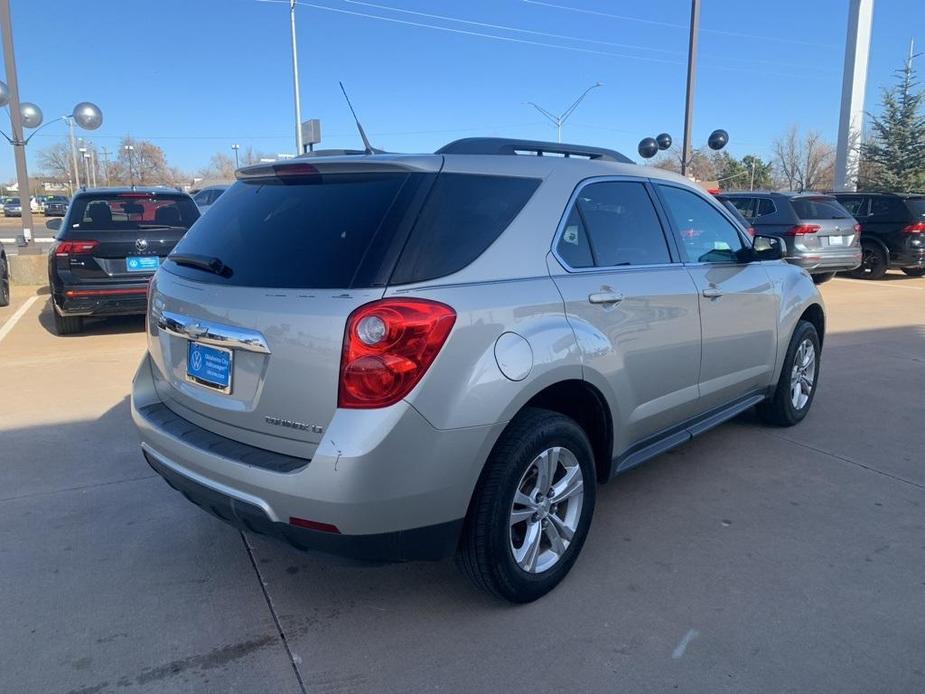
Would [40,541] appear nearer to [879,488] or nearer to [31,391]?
[31,391]

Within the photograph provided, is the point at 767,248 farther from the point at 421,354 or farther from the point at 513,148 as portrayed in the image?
the point at 421,354

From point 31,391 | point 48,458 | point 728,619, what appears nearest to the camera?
point 728,619

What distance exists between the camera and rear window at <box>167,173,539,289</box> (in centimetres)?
250

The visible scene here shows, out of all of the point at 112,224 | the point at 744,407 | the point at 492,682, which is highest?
the point at 112,224

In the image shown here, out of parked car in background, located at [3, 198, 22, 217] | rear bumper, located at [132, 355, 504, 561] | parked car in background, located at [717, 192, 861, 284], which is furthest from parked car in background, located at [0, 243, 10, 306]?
parked car in background, located at [3, 198, 22, 217]

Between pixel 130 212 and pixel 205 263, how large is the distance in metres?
5.73

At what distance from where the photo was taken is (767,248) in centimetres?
458

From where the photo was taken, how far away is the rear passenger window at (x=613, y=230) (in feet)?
10.3

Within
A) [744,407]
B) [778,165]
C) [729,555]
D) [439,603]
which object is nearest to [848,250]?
[744,407]

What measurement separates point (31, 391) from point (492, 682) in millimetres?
5076

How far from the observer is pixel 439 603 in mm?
2930

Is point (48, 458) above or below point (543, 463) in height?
below

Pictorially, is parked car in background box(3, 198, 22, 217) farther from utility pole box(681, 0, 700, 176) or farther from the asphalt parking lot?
the asphalt parking lot

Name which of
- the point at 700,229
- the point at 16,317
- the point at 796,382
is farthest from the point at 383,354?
the point at 16,317
